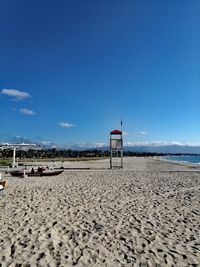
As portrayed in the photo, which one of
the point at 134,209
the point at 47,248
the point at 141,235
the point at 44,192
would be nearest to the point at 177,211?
the point at 134,209

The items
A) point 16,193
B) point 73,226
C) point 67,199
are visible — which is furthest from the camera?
point 16,193

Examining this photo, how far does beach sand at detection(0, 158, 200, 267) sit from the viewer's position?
5.15 meters

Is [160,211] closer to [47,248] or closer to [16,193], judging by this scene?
[47,248]

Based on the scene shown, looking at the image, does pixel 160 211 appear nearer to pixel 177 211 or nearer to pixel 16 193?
pixel 177 211

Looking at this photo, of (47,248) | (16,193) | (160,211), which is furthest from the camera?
(16,193)

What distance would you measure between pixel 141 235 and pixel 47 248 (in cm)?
209

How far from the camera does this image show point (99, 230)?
6.87 m

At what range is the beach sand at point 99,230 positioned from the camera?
515cm

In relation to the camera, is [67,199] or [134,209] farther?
[67,199]

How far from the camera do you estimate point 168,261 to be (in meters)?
4.99

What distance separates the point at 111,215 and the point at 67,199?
9.66ft

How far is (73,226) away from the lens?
720 cm

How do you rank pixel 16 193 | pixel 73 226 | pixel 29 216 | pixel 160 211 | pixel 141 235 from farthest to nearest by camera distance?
pixel 16 193 → pixel 160 211 → pixel 29 216 → pixel 73 226 → pixel 141 235

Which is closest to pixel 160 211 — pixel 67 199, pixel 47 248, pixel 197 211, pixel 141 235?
pixel 197 211
